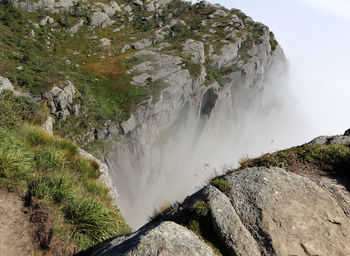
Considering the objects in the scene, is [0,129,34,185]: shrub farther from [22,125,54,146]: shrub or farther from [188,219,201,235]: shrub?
[188,219,201,235]: shrub

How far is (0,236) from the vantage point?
6258 millimetres

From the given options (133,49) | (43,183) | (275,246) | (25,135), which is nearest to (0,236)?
(43,183)

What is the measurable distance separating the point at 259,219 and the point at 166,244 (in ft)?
9.71

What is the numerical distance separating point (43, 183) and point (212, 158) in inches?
2461

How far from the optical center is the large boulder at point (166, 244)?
508cm

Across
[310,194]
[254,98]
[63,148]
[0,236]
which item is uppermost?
[310,194]

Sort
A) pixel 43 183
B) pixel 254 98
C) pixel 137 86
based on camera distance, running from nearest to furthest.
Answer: pixel 43 183
pixel 137 86
pixel 254 98

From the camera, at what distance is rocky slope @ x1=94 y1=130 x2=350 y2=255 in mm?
5566

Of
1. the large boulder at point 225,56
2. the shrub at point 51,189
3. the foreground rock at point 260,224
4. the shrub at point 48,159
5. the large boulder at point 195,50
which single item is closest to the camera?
the foreground rock at point 260,224

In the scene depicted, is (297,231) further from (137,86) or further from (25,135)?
(137,86)

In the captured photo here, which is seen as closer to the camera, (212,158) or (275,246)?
(275,246)

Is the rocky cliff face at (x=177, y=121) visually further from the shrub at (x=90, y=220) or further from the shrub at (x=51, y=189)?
the shrub at (x=90, y=220)

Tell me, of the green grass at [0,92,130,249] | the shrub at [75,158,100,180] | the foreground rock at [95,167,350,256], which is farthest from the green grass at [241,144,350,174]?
the shrub at [75,158,100,180]

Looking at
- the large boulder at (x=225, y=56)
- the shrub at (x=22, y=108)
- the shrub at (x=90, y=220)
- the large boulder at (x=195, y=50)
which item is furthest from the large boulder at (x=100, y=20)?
the shrub at (x=90, y=220)
